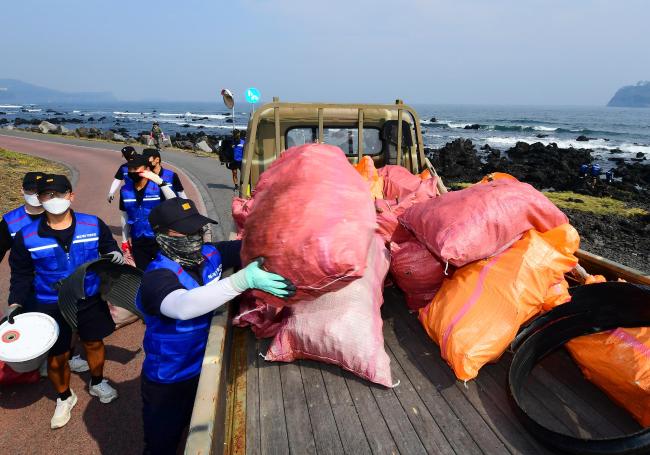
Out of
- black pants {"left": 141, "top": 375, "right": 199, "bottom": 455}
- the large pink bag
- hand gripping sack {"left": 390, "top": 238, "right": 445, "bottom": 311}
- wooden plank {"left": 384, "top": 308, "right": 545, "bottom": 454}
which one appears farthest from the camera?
hand gripping sack {"left": 390, "top": 238, "right": 445, "bottom": 311}

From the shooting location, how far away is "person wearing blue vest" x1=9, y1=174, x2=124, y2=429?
2.95m

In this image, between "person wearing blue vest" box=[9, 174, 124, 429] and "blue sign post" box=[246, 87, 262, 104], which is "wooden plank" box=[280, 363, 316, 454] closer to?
"person wearing blue vest" box=[9, 174, 124, 429]

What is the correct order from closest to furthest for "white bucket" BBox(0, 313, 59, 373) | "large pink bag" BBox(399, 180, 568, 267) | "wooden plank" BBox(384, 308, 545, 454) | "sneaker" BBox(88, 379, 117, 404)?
"wooden plank" BBox(384, 308, 545, 454), "large pink bag" BBox(399, 180, 568, 267), "white bucket" BBox(0, 313, 59, 373), "sneaker" BBox(88, 379, 117, 404)

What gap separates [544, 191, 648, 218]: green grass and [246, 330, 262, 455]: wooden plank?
13.0 metres

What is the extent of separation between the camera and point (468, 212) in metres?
2.67

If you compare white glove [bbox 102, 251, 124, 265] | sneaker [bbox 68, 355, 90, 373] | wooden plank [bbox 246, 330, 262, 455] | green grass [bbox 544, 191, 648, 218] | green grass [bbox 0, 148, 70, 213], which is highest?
white glove [bbox 102, 251, 124, 265]

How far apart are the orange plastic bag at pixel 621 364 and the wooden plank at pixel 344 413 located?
136 centimetres

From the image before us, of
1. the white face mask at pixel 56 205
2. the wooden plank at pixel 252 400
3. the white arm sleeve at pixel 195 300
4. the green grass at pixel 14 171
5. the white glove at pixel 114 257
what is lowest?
the green grass at pixel 14 171

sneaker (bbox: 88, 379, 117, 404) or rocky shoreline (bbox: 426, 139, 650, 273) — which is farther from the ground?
sneaker (bbox: 88, 379, 117, 404)

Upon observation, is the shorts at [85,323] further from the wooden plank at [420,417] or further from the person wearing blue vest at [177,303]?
the wooden plank at [420,417]

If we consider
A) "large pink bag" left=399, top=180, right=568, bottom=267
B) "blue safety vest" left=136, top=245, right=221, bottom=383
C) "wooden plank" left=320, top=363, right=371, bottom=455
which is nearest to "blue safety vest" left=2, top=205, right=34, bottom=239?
"blue safety vest" left=136, top=245, right=221, bottom=383

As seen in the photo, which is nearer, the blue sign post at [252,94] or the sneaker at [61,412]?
the sneaker at [61,412]

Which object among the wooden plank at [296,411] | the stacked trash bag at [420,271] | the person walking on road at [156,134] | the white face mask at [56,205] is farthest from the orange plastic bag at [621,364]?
the person walking on road at [156,134]

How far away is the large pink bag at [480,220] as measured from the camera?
2559mm
